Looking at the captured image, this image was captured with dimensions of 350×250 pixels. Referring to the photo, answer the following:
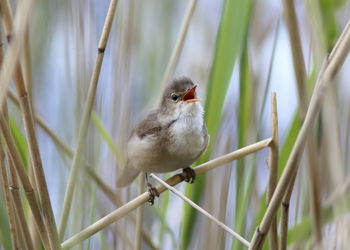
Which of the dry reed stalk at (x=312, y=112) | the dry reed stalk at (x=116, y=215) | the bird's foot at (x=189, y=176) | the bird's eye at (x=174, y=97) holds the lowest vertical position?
the bird's foot at (x=189, y=176)

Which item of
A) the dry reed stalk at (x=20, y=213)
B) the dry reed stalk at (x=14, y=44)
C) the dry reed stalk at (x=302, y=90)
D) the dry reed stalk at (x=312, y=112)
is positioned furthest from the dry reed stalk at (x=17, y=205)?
the dry reed stalk at (x=302, y=90)

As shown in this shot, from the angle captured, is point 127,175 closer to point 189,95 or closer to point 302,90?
point 189,95

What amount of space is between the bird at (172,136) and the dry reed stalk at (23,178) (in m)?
0.50

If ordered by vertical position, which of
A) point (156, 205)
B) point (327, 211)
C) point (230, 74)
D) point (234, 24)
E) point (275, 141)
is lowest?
point (156, 205)

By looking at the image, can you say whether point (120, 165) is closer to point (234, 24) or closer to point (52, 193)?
point (52, 193)

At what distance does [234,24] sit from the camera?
143 centimetres

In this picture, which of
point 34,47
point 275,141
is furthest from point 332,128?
point 34,47

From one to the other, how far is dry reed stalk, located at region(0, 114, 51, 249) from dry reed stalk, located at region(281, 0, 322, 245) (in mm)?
613

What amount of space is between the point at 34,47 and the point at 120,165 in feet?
1.81

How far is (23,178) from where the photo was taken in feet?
3.76

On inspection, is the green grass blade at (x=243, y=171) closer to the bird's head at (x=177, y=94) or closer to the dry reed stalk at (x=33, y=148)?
the bird's head at (x=177, y=94)

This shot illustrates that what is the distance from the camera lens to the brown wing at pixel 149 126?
1836 mm

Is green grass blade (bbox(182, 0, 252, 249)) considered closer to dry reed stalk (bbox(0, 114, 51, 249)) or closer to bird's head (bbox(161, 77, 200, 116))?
bird's head (bbox(161, 77, 200, 116))

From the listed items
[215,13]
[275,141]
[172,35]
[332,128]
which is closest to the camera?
[332,128]
